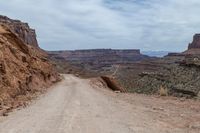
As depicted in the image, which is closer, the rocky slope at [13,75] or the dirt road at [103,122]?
the dirt road at [103,122]

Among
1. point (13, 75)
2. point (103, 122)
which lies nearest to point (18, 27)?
point (13, 75)

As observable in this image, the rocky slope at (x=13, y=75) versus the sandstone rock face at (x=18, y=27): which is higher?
the sandstone rock face at (x=18, y=27)

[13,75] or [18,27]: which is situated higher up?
[18,27]

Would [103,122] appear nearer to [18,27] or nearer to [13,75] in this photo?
[13,75]

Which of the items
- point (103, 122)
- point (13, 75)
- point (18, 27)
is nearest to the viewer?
point (103, 122)

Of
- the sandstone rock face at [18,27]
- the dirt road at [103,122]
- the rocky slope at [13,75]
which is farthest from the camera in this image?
the sandstone rock face at [18,27]

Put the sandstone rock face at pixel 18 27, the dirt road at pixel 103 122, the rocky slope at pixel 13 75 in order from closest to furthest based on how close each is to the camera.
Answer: the dirt road at pixel 103 122 < the rocky slope at pixel 13 75 < the sandstone rock face at pixel 18 27

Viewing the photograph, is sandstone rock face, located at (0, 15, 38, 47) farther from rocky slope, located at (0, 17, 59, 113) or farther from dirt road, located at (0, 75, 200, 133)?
dirt road, located at (0, 75, 200, 133)

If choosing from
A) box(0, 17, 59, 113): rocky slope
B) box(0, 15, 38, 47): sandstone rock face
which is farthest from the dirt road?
box(0, 15, 38, 47): sandstone rock face

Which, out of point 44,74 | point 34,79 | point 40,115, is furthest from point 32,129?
point 44,74

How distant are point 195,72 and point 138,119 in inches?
2485

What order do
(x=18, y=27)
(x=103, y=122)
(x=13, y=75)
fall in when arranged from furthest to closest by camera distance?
(x=18, y=27) < (x=13, y=75) < (x=103, y=122)

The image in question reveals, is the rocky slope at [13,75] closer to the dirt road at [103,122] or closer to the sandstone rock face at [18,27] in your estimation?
the dirt road at [103,122]

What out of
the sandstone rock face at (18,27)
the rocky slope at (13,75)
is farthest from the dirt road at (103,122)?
the sandstone rock face at (18,27)
